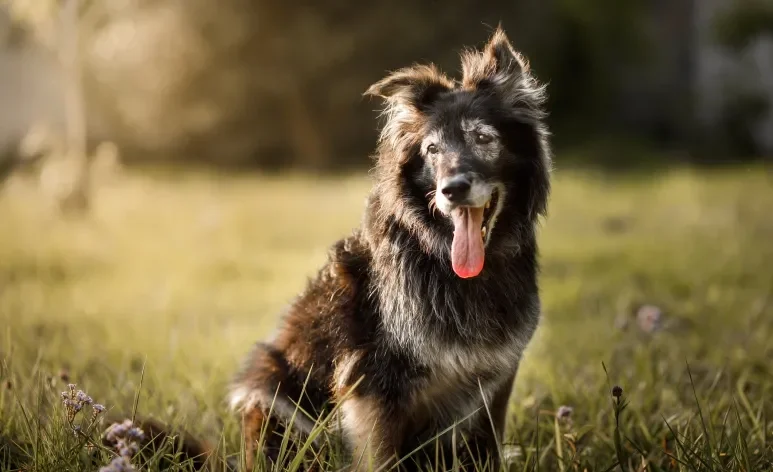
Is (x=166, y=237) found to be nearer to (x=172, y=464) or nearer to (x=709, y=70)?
(x=172, y=464)

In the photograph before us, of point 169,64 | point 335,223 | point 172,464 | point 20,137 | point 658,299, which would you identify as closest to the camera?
point 172,464

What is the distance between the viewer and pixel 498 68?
3416 millimetres

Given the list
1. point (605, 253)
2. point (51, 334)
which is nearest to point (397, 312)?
point (51, 334)

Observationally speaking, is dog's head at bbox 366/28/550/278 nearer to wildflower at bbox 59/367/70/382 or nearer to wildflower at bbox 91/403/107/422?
wildflower at bbox 91/403/107/422

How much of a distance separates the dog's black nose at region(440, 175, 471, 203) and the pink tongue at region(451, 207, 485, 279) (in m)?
0.12

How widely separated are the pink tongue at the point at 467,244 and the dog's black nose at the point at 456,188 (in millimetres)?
119

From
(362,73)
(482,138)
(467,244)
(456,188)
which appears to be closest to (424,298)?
(467,244)

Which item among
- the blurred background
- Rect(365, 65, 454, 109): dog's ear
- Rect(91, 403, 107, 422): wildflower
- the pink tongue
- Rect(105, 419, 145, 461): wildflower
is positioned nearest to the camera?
Rect(105, 419, 145, 461): wildflower

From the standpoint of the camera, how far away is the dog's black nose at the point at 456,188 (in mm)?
2930

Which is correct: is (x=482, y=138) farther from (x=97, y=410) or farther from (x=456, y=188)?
(x=97, y=410)

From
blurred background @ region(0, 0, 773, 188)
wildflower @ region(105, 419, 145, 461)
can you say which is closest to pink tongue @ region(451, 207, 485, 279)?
wildflower @ region(105, 419, 145, 461)

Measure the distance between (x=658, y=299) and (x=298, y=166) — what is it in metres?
13.7

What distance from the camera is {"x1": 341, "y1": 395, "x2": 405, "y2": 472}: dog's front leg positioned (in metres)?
3.10

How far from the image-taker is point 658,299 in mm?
7332
